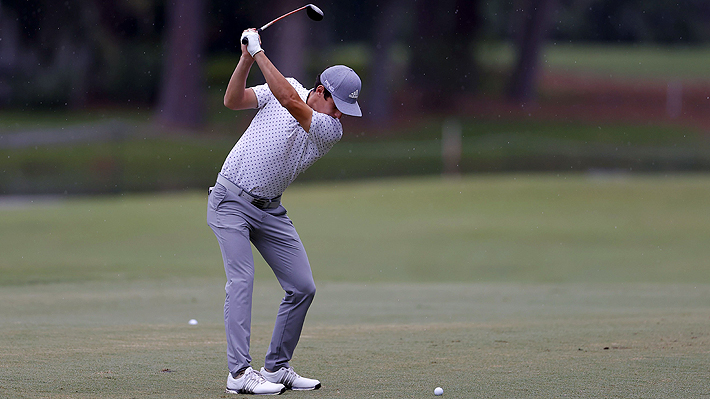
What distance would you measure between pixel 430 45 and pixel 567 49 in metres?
12.9

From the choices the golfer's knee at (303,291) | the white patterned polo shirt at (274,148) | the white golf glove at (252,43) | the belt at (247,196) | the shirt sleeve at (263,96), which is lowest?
the golfer's knee at (303,291)

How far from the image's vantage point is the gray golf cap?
5223mm

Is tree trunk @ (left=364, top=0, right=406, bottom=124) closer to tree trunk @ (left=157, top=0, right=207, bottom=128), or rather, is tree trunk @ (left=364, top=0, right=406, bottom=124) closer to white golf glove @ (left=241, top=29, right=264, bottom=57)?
tree trunk @ (left=157, top=0, right=207, bottom=128)

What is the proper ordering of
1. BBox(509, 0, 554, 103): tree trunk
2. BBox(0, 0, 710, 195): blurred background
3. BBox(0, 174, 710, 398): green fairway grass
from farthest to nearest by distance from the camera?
BBox(509, 0, 554, 103): tree trunk, BBox(0, 0, 710, 195): blurred background, BBox(0, 174, 710, 398): green fairway grass

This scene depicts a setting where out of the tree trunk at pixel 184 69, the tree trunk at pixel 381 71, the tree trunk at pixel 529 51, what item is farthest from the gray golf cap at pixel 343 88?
the tree trunk at pixel 529 51

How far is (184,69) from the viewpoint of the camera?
3388 centimetres

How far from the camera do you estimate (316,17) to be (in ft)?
19.3

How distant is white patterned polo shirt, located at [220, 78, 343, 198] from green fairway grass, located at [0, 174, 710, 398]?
1.07 metres

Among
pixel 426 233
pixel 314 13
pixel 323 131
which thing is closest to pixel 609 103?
pixel 426 233

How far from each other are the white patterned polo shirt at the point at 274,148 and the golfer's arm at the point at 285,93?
0.09m

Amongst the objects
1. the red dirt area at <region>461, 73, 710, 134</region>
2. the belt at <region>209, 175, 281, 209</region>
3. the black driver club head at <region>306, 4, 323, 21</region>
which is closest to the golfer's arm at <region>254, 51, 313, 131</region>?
the belt at <region>209, 175, 281, 209</region>

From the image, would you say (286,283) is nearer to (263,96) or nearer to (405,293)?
(263,96)

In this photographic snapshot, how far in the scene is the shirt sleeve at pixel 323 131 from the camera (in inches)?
202

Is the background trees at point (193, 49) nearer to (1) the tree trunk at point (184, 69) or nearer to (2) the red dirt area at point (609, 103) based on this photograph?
(1) the tree trunk at point (184, 69)
